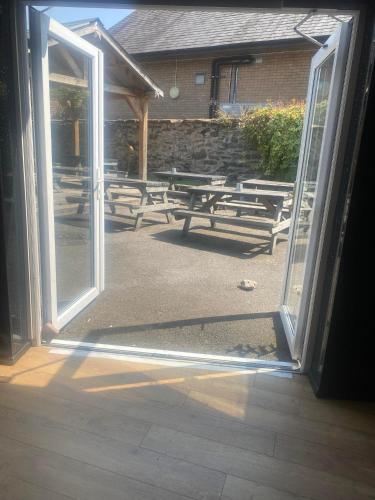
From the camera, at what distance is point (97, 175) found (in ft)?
10.5

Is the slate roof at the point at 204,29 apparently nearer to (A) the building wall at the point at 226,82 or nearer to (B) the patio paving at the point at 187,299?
(A) the building wall at the point at 226,82

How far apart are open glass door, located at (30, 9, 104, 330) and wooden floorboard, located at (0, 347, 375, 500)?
724 mm

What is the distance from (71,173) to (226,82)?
35.2 feet

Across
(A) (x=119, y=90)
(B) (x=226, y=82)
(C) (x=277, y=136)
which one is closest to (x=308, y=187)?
(A) (x=119, y=90)

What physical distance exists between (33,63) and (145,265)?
2621 mm

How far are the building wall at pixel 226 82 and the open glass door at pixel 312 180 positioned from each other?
924 centimetres

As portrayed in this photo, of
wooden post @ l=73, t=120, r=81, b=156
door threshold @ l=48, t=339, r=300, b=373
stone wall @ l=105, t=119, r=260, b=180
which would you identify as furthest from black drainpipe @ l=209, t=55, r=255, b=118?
door threshold @ l=48, t=339, r=300, b=373

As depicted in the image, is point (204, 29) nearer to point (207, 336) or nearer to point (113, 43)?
point (113, 43)

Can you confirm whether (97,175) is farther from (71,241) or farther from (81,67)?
(81,67)

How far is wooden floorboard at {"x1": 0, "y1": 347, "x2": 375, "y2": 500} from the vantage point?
1537mm

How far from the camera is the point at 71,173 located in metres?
2.98

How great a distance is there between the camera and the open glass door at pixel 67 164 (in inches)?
90.7

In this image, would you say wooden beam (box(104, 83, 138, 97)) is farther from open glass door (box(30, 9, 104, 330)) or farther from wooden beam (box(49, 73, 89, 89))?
wooden beam (box(49, 73, 89, 89))

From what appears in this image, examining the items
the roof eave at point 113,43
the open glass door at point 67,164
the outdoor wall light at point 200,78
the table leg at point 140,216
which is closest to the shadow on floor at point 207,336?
the open glass door at point 67,164
